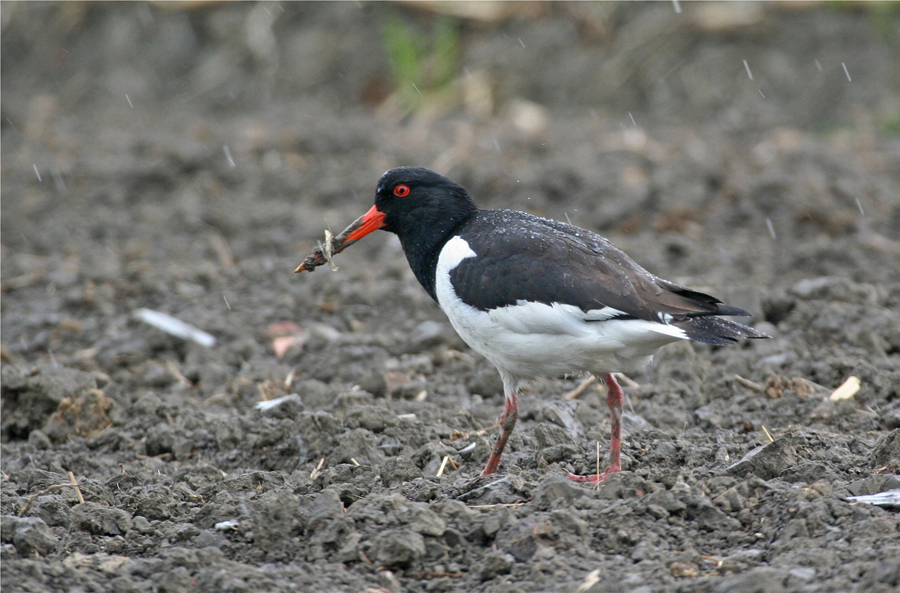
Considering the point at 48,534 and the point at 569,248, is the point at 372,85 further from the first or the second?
the point at 48,534

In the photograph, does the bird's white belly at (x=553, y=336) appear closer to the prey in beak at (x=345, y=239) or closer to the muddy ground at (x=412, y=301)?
the muddy ground at (x=412, y=301)

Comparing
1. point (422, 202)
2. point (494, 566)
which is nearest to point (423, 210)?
point (422, 202)

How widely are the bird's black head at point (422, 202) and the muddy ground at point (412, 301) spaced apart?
41.3 inches

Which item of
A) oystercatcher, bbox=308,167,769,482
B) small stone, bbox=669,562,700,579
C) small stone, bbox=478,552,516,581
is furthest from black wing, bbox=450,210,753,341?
small stone, bbox=478,552,516,581

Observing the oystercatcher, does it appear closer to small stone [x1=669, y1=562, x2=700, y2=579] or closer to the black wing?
the black wing

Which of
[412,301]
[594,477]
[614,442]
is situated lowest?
[412,301]

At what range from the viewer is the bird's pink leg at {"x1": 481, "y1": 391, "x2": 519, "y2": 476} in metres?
4.43

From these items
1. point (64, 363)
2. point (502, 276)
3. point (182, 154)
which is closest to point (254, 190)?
point (182, 154)

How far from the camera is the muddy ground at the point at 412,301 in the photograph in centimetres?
353

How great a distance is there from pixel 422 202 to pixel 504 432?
1278 millimetres

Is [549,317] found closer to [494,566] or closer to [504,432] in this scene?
[504,432]

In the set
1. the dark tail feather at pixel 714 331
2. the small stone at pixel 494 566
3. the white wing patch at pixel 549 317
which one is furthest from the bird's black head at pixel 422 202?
the small stone at pixel 494 566

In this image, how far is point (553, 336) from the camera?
13.7 feet

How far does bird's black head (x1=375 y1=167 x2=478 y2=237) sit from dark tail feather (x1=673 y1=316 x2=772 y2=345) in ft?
4.47
